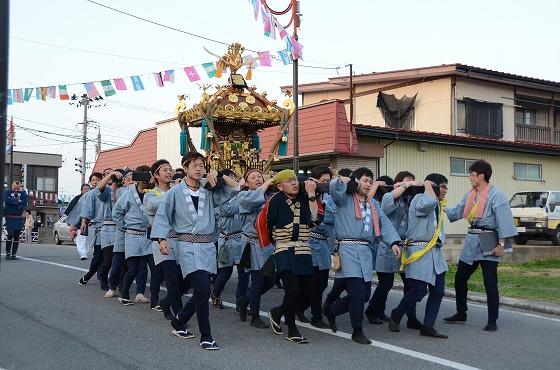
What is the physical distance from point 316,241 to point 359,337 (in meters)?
1.62

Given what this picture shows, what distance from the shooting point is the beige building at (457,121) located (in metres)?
21.0

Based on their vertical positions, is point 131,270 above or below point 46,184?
below

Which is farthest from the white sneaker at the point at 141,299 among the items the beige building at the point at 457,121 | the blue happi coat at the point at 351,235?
the beige building at the point at 457,121

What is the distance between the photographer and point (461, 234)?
2247cm

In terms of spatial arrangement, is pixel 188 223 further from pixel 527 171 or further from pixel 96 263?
pixel 527 171

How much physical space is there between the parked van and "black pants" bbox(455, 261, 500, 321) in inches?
516

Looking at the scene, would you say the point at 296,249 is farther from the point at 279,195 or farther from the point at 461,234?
the point at 461,234

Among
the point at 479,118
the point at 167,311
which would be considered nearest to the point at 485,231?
the point at 167,311

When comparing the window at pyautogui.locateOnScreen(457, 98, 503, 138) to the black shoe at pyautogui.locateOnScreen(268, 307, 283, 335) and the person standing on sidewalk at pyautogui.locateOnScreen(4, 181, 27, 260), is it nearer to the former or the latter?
the person standing on sidewalk at pyautogui.locateOnScreen(4, 181, 27, 260)

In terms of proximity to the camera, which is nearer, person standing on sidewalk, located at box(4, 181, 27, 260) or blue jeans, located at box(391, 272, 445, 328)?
blue jeans, located at box(391, 272, 445, 328)

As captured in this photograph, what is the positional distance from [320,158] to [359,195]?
13089 millimetres

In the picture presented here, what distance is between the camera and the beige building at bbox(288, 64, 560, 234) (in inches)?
829

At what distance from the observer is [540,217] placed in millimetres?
20297

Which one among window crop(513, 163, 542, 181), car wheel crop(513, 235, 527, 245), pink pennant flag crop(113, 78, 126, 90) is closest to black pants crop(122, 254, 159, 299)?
pink pennant flag crop(113, 78, 126, 90)
